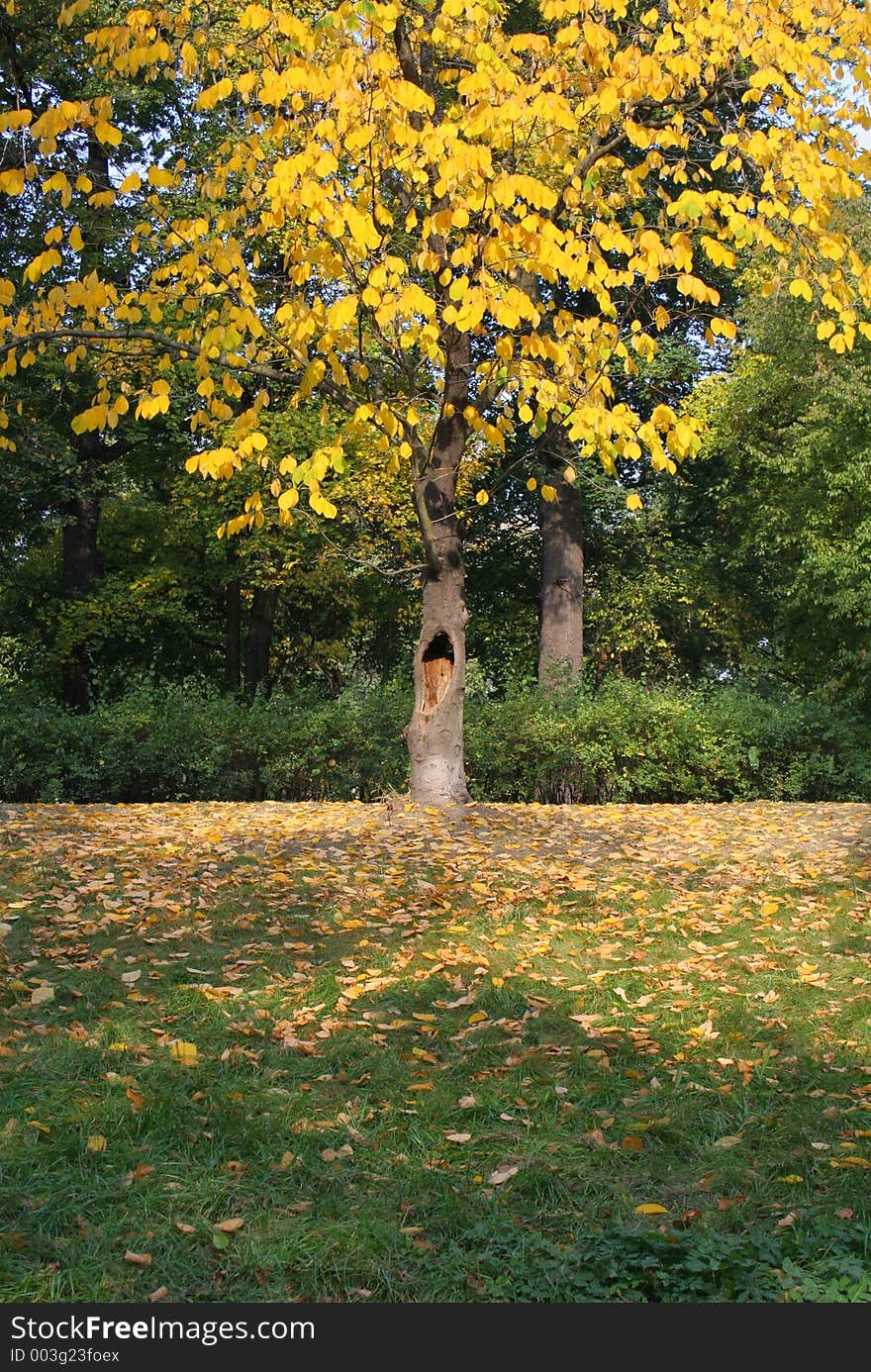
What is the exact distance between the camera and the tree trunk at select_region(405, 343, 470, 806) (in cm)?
921

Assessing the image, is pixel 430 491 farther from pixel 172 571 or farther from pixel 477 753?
pixel 172 571

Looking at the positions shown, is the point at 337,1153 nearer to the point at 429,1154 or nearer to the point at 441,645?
the point at 429,1154

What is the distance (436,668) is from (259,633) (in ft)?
35.8

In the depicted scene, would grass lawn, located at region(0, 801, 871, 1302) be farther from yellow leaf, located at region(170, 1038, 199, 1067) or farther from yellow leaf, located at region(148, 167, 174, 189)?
yellow leaf, located at region(148, 167, 174, 189)

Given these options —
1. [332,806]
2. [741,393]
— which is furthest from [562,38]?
[741,393]

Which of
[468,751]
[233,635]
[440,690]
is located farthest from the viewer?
[233,635]

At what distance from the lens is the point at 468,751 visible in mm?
12055

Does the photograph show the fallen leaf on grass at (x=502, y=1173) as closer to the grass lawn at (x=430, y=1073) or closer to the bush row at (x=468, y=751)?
the grass lawn at (x=430, y=1073)

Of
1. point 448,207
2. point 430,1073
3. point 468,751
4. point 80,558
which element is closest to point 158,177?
point 448,207

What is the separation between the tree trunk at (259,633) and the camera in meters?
19.5

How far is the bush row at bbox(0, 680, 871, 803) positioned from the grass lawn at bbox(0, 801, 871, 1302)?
4.18 metres

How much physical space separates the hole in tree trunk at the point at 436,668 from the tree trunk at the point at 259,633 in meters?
10.5

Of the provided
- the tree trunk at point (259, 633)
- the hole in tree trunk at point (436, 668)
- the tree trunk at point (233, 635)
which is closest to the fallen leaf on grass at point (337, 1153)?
the hole in tree trunk at point (436, 668)

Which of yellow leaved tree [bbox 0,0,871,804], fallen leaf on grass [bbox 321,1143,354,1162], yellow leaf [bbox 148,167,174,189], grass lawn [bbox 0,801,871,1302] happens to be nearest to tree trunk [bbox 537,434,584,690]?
yellow leaved tree [bbox 0,0,871,804]
